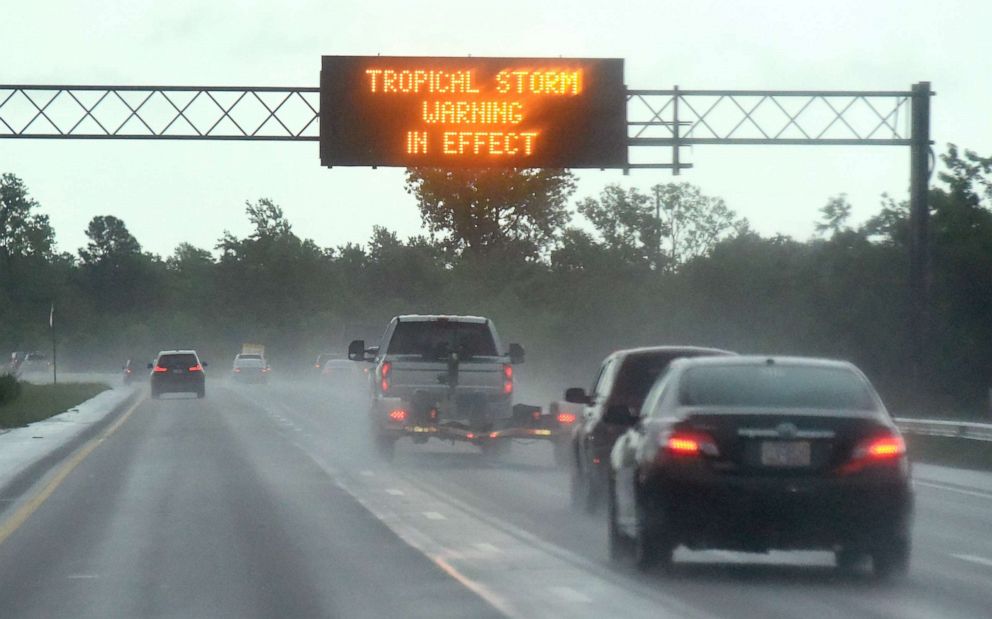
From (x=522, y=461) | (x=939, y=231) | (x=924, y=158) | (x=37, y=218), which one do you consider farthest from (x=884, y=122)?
→ (x=37, y=218)

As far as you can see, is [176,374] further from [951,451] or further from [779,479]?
[779,479]

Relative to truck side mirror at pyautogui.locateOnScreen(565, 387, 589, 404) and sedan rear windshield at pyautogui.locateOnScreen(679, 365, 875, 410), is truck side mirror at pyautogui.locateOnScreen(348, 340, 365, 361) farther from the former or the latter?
sedan rear windshield at pyautogui.locateOnScreen(679, 365, 875, 410)

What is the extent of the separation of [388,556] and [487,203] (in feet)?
305

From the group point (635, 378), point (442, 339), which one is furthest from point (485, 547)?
point (442, 339)

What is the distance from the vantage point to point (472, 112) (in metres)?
33.8

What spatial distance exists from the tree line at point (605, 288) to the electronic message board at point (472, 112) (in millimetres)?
6717

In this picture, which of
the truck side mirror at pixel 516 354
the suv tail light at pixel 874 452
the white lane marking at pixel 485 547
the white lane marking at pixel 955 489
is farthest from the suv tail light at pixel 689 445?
the truck side mirror at pixel 516 354

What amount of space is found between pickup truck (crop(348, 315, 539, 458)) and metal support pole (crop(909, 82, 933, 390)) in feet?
29.8

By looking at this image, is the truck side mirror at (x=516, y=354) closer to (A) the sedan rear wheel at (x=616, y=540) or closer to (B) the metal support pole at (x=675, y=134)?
(B) the metal support pole at (x=675, y=134)

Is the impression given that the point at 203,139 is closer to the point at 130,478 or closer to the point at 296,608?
the point at 130,478

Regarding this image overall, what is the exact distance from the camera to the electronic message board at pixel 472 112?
3378 centimetres

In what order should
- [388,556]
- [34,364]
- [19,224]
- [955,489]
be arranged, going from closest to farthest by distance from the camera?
[388,556], [955,489], [34,364], [19,224]

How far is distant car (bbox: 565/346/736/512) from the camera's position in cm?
1745

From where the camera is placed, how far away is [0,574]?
43.2 ft
